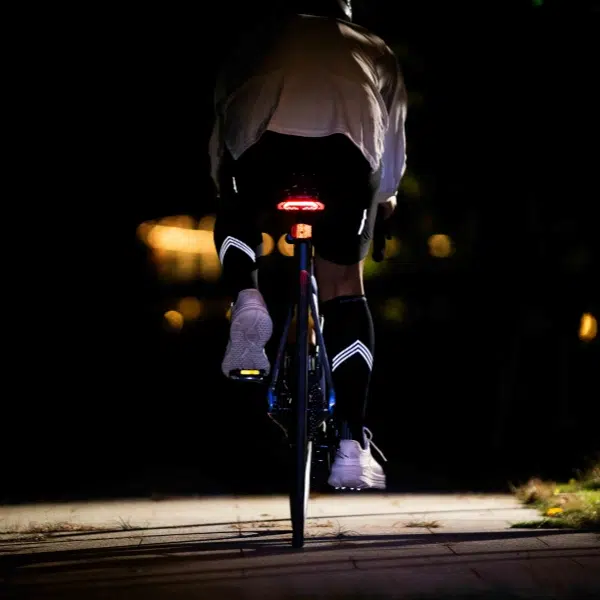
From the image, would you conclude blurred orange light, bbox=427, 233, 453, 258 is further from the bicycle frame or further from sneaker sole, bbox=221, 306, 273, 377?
sneaker sole, bbox=221, 306, 273, 377

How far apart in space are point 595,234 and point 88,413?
19.5 ft

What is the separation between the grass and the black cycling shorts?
1.57 metres

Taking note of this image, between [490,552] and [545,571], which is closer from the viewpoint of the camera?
[545,571]

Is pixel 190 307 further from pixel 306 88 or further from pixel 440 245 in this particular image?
pixel 306 88

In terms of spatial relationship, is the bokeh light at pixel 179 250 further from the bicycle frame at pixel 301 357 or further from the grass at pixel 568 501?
the bicycle frame at pixel 301 357

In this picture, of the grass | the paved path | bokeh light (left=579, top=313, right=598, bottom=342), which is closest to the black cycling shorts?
the paved path

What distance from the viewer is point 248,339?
6098mm

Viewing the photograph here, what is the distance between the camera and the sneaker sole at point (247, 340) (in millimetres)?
6082

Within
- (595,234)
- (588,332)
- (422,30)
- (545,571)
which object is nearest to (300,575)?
(545,571)

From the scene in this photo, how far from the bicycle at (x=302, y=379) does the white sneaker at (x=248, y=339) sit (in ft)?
0.15

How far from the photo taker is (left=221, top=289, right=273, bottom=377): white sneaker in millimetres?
6082

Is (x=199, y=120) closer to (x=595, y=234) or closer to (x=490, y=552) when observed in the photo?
(x=595, y=234)

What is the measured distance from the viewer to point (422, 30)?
40.3 feet

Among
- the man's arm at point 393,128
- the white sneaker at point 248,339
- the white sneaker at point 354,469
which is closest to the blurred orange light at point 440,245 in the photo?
the man's arm at point 393,128
